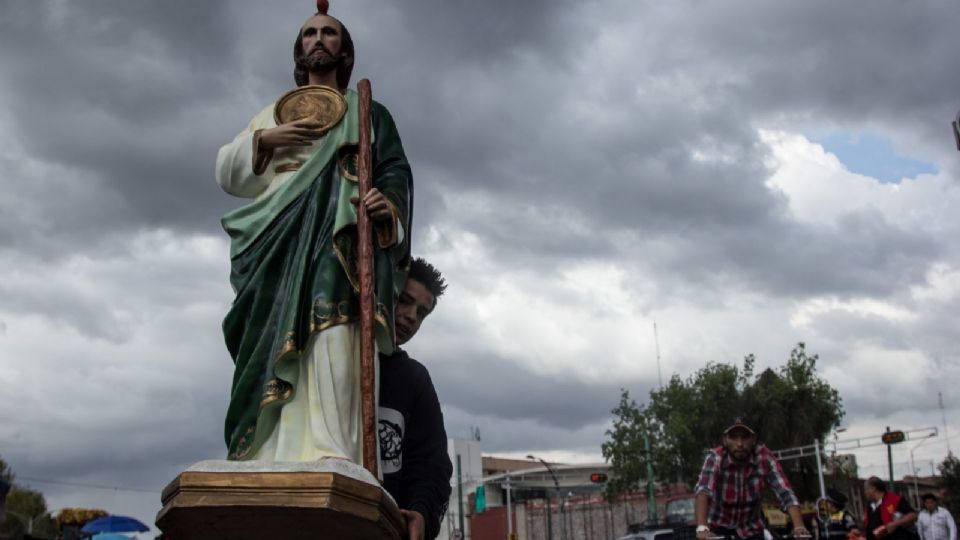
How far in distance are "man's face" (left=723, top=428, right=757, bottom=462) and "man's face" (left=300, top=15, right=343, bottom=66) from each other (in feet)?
13.5

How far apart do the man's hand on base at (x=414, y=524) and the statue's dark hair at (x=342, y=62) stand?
2.06 meters

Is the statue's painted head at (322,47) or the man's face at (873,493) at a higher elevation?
the statue's painted head at (322,47)

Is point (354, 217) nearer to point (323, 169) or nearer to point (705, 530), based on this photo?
point (323, 169)

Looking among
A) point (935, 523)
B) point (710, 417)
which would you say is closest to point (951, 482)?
point (710, 417)

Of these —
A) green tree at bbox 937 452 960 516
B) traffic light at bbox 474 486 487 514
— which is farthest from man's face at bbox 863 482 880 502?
traffic light at bbox 474 486 487 514

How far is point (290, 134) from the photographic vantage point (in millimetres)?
4000

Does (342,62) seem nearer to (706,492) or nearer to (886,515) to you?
(706,492)

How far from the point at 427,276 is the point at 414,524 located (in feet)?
4.77

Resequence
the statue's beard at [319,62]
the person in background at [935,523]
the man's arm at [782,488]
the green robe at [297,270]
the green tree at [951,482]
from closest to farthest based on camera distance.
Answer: the green robe at [297,270] → the statue's beard at [319,62] → the man's arm at [782,488] → the person in background at [935,523] → the green tree at [951,482]

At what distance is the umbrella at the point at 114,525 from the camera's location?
706 inches

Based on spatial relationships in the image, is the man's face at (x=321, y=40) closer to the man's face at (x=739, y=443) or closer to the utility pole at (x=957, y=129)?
the man's face at (x=739, y=443)

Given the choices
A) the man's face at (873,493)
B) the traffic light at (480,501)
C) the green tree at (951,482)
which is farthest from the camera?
the traffic light at (480,501)

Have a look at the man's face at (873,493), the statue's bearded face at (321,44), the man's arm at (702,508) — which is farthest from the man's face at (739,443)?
the man's face at (873,493)

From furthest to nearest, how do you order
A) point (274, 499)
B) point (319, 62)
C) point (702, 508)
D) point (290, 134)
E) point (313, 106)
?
point (702, 508), point (319, 62), point (313, 106), point (290, 134), point (274, 499)
